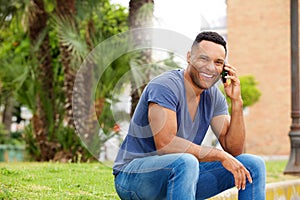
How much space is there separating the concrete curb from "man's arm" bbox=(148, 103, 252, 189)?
1.65 m

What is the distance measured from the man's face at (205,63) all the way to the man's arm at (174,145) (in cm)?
32

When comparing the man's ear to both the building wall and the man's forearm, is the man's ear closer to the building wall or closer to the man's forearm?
the man's forearm

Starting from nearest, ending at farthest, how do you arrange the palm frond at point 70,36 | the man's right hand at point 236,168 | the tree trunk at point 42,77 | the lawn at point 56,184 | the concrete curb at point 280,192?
the man's right hand at point 236,168, the lawn at point 56,184, the concrete curb at point 280,192, the palm frond at point 70,36, the tree trunk at point 42,77

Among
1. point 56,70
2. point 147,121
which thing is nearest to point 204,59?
point 147,121

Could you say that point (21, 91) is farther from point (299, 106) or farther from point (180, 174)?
point (180, 174)

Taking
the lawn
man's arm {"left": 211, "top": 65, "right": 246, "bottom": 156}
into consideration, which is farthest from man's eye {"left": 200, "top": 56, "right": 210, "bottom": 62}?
the lawn

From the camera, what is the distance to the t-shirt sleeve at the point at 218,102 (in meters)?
4.05

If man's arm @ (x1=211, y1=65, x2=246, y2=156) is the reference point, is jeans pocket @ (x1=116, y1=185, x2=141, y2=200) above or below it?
below

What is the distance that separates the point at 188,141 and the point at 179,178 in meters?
0.28

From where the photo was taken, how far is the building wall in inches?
1047

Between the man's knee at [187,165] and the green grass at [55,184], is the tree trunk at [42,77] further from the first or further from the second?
the man's knee at [187,165]

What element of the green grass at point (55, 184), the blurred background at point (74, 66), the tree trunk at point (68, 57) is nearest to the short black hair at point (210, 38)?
the blurred background at point (74, 66)

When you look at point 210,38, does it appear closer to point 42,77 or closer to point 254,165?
point 254,165

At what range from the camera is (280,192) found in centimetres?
675
